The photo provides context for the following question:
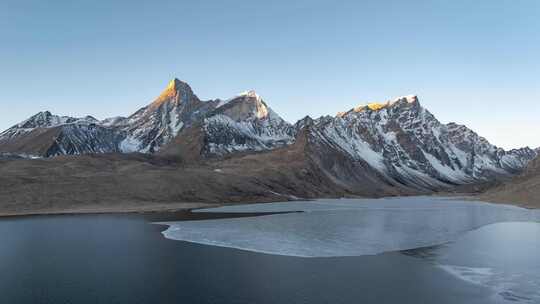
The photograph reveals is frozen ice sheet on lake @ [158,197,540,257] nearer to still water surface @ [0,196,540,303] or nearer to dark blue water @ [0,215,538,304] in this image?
still water surface @ [0,196,540,303]

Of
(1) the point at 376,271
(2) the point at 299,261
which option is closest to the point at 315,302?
(1) the point at 376,271

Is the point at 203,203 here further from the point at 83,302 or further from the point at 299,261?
→ the point at 83,302

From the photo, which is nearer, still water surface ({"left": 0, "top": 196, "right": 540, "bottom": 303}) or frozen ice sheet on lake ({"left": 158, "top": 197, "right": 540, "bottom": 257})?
still water surface ({"left": 0, "top": 196, "right": 540, "bottom": 303})

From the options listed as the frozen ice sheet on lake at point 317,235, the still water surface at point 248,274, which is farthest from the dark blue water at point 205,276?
the frozen ice sheet on lake at point 317,235

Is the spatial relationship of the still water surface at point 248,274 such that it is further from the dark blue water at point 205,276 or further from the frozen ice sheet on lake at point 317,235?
the frozen ice sheet on lake at point 317,235

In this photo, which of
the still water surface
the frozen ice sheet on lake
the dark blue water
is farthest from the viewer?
the frozen ice sheet on lake

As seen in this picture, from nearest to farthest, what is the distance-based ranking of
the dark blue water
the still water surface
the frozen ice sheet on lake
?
the dark blue water, the still water surface, the frozen ice sheet on lake

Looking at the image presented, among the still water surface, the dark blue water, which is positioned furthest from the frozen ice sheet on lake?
the dark blue water

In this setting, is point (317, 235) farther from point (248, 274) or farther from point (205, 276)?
point (205, 276)

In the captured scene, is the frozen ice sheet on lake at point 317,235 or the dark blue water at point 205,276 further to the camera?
the frozen ice sheet on lake at point 317,235
